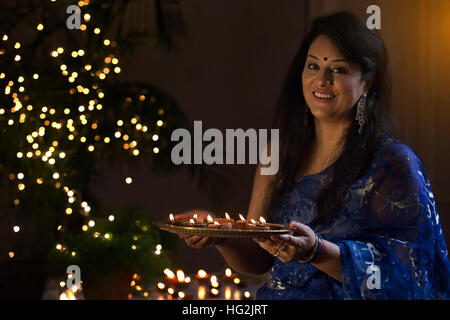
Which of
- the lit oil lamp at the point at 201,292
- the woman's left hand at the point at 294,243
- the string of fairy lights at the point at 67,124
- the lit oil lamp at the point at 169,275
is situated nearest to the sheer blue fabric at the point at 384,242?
the woman's left hand at the point at 294,243

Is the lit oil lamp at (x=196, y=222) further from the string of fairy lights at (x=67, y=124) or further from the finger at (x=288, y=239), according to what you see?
the string of fairy lights at (x=67, y=124)

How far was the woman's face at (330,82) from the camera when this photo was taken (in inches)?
67.4

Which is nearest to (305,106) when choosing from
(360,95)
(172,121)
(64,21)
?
(360,95)

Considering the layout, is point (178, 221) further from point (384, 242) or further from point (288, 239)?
point (384, 242)

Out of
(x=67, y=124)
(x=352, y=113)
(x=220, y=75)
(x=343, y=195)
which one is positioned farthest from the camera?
(x=220, y=75)

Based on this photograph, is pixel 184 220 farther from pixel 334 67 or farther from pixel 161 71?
pixel 161 71

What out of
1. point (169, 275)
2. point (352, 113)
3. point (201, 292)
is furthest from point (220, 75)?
point (352, 113)

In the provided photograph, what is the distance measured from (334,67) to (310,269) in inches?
22.4

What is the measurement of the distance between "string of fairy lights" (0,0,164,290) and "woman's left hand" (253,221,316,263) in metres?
2.16

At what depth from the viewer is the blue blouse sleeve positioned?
60.7 inches

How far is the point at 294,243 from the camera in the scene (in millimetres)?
1438

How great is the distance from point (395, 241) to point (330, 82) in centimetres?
47
